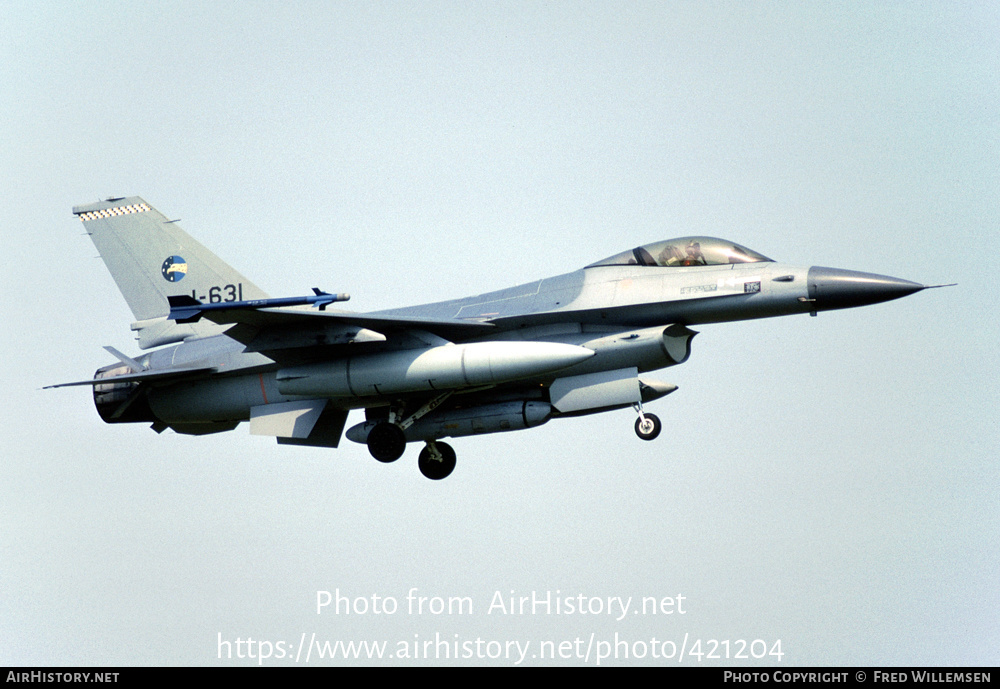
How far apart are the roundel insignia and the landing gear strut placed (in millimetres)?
7461

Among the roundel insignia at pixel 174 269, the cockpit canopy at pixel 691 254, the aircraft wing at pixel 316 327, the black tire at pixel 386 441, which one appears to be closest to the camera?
the aircraft wing at pixel 316 327

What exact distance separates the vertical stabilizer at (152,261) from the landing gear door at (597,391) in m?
5.06

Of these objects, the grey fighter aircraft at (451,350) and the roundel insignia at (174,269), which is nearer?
the grey fighter aircraft at (451,350)

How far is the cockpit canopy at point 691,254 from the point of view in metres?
17.6

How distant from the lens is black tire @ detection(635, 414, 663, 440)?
1730 centimetres

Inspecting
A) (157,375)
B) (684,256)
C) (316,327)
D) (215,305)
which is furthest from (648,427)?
(157,375)

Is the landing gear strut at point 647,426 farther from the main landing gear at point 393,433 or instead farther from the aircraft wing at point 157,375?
the aircraft wing at point 157,375

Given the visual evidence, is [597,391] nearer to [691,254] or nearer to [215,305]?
[691,254]

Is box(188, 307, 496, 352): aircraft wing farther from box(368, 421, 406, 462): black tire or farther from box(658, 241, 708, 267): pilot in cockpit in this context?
box(658, 241, 708, 267): pilot in cockpit

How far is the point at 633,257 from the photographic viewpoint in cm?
1808

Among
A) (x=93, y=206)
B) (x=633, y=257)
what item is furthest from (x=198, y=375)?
(x=633, y=257)

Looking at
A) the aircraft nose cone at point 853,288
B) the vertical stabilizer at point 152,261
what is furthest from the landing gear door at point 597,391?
the vertical stabilizer at point 152,261

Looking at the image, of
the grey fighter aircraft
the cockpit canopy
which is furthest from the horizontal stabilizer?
the cockpit canopy
